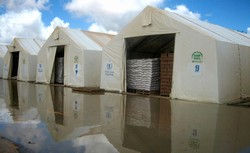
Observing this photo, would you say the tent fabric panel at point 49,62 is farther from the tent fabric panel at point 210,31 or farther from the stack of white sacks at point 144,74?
the tent fabric panel at point 210,31

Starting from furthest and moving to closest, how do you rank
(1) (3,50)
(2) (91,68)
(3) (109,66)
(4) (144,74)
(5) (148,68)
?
(1) (3,50) → (2) (91,68) → (3) (109,66) → (4) (144,74) → (5) (148,68)

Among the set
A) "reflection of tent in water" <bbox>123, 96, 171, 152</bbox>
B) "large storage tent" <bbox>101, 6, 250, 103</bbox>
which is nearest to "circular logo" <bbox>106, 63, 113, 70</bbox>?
"large storage tent" <bbox>101, 6, 250, 103</bbox>

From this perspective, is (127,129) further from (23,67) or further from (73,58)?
(23,67)

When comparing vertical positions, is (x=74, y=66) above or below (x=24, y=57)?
below

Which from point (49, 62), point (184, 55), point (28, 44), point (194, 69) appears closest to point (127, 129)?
point (194, 69)

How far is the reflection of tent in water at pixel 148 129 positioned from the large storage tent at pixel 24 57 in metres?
16.8

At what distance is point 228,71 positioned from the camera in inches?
421

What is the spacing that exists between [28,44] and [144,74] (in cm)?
1553

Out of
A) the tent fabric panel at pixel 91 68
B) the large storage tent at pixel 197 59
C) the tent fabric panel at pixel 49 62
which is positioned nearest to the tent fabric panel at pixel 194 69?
the large storage tent at pixel 197 59

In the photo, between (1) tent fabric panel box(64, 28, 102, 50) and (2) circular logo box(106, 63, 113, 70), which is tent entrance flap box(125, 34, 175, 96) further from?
(1) tent fabric panel box(64, 28, 102, 50)

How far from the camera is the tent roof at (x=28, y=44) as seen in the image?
23975 millimetres

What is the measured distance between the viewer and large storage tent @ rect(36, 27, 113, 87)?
1709cm

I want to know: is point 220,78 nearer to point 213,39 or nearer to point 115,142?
point 213,39

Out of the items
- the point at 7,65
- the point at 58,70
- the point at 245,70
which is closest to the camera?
the point at 245,70
